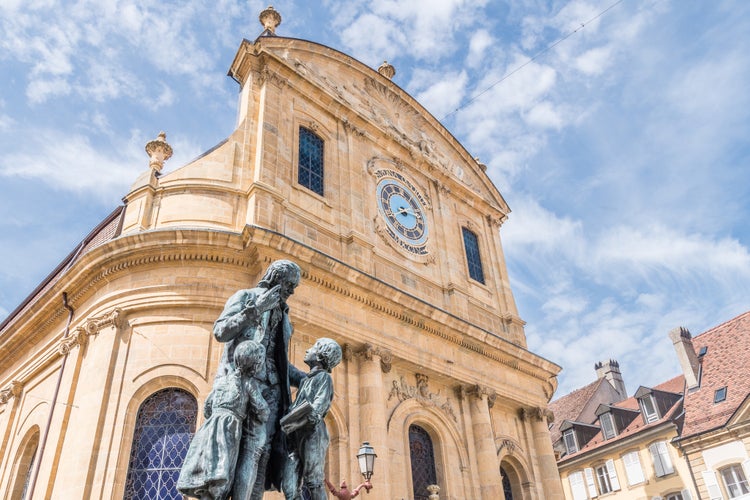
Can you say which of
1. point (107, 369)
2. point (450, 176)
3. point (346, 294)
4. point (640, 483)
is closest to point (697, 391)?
→ point (640, 483)

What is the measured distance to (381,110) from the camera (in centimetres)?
1995

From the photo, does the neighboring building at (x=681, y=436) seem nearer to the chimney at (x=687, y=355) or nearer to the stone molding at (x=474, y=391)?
the chimney at (x=687, y=355)

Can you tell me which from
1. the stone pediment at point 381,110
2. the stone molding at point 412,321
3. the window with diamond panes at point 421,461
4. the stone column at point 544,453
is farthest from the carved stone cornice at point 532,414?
the stone pediment at point 381,110

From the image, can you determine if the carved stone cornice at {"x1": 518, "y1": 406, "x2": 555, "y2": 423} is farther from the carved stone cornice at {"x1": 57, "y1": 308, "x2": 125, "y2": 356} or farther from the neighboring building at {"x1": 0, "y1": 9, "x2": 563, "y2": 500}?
the carved stone cornice at {"x1": 57, "y1": 308, "x2": 125, "y2": 356}

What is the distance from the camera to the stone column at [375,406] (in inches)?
499

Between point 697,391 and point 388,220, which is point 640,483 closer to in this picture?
point 697,391

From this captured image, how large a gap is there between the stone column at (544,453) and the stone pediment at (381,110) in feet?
23.7

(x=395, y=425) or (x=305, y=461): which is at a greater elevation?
(x=395, y=425)

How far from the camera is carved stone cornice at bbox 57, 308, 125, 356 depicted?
12.7 meters

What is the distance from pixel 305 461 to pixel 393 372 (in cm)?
1025

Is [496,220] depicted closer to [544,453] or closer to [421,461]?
[544,453]

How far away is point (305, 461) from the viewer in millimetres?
4496

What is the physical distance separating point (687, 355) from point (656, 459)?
4.50 metres

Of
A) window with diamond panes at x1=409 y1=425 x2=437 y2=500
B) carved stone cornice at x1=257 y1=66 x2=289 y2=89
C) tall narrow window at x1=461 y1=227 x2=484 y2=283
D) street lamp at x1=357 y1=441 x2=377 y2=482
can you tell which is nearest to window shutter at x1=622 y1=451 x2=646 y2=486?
tall narrow window at x1=461 y1=227 x2=484 y2=283
